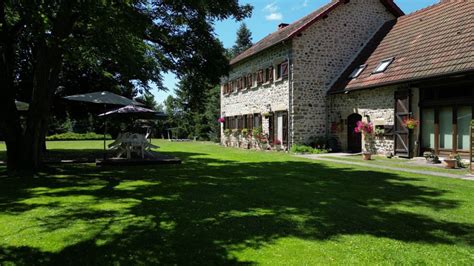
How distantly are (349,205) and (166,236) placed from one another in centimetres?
328

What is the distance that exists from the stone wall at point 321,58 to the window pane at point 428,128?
242 inches

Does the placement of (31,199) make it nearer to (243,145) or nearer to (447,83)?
(447,83)

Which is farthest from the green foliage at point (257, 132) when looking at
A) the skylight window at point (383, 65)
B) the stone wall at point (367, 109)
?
the skylight window at point (383, 65)

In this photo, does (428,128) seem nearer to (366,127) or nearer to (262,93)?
(366,127)

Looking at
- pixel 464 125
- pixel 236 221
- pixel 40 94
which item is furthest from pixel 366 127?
pixel 236 221

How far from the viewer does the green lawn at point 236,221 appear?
13.5ft

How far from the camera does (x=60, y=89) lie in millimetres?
19391

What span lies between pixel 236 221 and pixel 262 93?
1867 cm

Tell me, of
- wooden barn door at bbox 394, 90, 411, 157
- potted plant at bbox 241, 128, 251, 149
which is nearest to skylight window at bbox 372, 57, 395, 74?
wooden barn door at bbox 394, 90, 411, 157

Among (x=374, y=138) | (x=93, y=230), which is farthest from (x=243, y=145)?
(x=93, y=230)

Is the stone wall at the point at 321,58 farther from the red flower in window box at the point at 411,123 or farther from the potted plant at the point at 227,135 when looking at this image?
the potted plant at the point at 227,135

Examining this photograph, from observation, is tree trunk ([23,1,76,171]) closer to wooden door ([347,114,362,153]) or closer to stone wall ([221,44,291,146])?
stone wall ([221,44,291,146])

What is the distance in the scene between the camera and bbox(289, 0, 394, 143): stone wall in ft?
65.8

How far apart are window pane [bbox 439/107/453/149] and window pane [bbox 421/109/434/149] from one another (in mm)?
376
